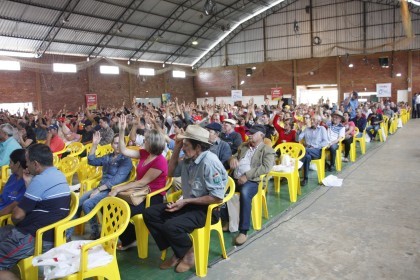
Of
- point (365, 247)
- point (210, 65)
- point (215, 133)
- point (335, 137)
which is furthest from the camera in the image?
point (210, 65)

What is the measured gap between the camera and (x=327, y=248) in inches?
125

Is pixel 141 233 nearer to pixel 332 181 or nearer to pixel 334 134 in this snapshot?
pixel 332 181

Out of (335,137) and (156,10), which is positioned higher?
(156,10)

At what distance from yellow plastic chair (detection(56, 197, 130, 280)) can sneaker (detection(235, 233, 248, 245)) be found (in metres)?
1.21

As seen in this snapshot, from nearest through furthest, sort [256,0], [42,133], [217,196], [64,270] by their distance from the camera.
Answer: [64,270] → [217,196] → [42,133] → [256,0]

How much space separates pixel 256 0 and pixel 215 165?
18.6m

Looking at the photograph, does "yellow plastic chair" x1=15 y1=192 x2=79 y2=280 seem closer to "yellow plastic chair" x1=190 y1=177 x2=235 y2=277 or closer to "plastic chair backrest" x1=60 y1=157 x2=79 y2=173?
"yellow plastic chair" x1=190 y1=177 x2=235 y2=277

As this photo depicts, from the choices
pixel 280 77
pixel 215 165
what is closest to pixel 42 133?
pixel 215 165

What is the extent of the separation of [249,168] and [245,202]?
46cm

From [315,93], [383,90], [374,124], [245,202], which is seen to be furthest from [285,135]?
[315,93]

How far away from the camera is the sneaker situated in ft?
10.8

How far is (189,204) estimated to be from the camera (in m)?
2.82

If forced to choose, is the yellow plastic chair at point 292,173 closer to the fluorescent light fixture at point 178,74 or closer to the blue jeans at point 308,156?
the blue jeans at point 308,156

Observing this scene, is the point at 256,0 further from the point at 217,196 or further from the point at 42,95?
the point at 217,196
